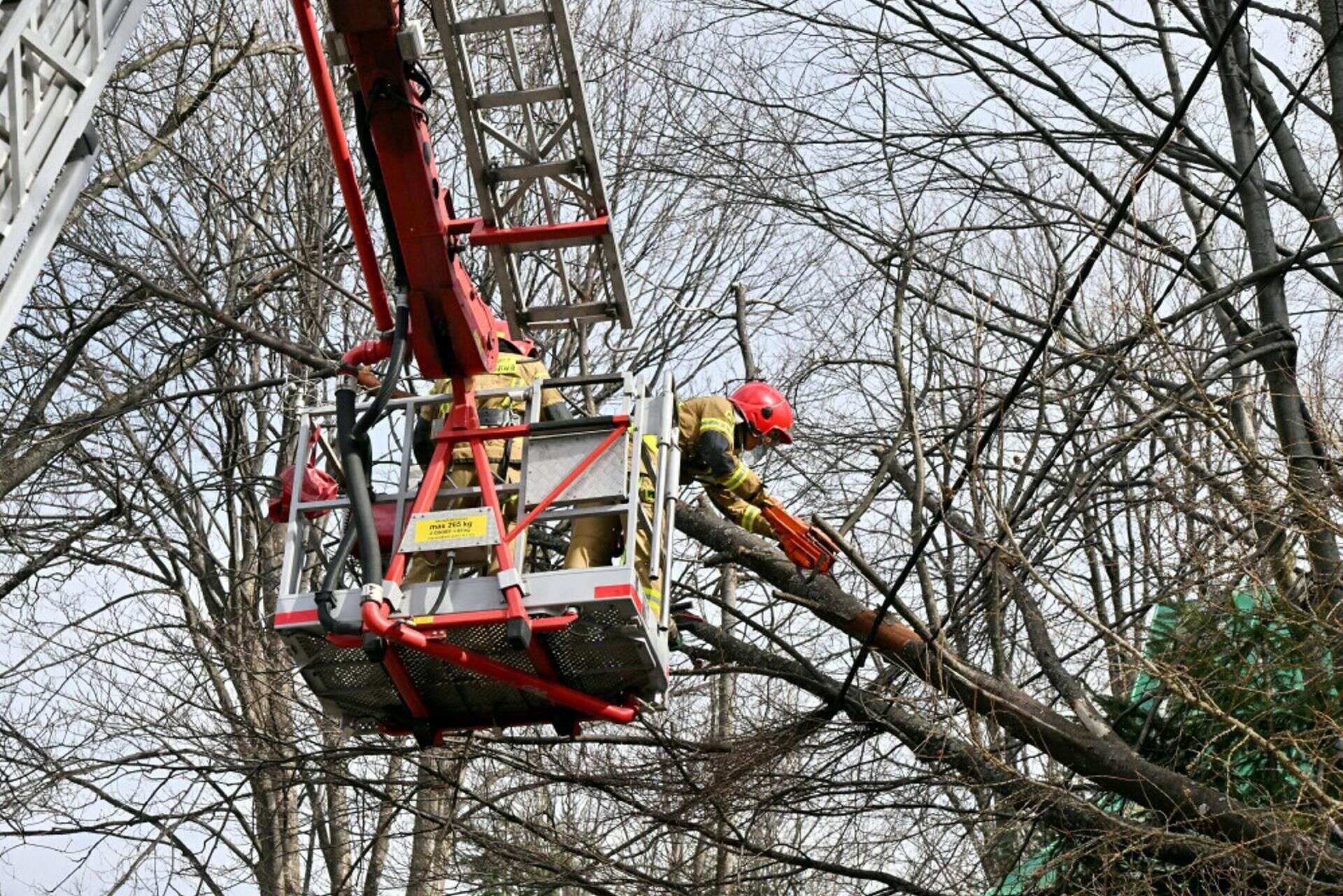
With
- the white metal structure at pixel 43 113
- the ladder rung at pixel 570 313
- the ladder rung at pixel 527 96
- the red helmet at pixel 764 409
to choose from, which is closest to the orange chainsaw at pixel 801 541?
the red helmet at pixel 764 409

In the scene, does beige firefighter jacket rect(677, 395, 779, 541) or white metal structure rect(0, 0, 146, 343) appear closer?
white metal structure rect(0, 0, 146, 343)

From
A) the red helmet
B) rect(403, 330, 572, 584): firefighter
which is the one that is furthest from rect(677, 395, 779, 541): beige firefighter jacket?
rect(403, 330, 572, 584): firefighter

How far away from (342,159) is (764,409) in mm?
2536

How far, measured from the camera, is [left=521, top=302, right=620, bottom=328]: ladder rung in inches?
332

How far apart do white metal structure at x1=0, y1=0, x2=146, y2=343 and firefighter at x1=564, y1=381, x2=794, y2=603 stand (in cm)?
280

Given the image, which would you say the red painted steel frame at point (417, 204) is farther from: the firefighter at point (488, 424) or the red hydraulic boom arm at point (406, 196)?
the firefighter at point (488, 424)

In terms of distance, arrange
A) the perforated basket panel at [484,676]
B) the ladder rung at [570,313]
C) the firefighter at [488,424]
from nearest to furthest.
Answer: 1. the perforated basket panel at [484,676]
2. the firefighter at [488,424]
3. the ladder rung at [570,313]

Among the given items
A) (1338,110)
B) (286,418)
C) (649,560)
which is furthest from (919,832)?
(286,418)

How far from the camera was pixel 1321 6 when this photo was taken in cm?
1031

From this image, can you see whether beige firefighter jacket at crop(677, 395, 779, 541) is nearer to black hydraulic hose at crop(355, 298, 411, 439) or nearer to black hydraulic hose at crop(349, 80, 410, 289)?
black hydraulic hose at crop(355, 298, 411, 439)

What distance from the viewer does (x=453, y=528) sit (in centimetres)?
689

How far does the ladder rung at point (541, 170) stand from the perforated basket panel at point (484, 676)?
2322 mm

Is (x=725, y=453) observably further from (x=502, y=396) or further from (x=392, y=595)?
(x=392, y=595)

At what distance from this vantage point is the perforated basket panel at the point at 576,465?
23.0ft
